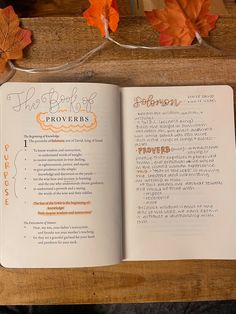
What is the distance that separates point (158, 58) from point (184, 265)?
35 cm

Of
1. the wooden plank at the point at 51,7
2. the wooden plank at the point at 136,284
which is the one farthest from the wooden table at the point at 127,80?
the wooden plank at the point at 51,7

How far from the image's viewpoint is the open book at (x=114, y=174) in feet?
1.95

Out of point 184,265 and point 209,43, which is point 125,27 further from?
point 184,265

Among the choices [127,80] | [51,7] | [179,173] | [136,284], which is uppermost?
[51,7]

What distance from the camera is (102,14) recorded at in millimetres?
617

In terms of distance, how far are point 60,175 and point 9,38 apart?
245 millimetres

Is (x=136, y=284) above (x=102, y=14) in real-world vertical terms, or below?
below

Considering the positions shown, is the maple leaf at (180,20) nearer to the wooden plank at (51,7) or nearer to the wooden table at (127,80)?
the wooden table at (127,80)

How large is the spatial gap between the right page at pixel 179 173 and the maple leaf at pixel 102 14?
0.38ft

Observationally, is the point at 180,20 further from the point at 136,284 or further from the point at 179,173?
the point at 136,284

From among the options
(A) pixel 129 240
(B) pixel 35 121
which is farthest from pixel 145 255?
(B) pixel 35 121

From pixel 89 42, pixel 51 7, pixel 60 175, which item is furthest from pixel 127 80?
pixel 51 7

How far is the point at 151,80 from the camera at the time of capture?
0.63 m

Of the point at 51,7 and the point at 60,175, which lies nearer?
the point at 60,175
